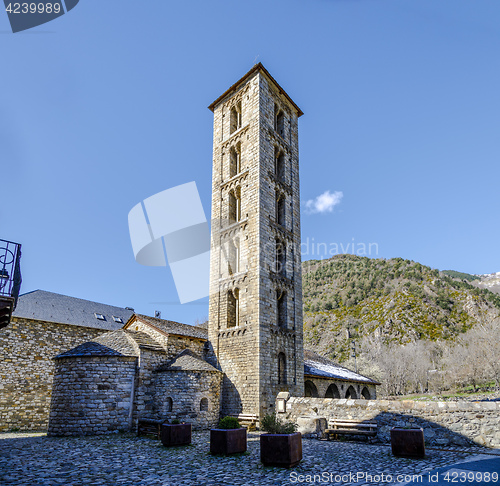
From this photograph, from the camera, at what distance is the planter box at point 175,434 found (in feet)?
37.4

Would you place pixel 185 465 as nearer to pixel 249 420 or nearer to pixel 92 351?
pixel 249 420

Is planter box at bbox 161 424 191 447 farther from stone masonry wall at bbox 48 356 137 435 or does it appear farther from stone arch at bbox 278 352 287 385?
stone arch at bbox 278 352 287 385

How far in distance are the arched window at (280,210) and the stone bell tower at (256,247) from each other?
0.24 feet

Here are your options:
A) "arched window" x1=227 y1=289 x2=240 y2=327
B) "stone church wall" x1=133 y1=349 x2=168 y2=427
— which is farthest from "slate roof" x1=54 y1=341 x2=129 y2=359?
"arched window" x1=227 y1=289 x2=240 y2=327

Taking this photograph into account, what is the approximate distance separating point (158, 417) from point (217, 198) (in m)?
12.9

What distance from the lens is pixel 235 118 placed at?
25.2 metres

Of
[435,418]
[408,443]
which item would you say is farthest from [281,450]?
[435,418]

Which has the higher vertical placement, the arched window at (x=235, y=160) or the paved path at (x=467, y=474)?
the arched window at (x=235, y=160)

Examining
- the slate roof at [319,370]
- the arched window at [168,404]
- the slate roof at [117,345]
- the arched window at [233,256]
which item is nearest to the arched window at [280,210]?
the arched window at [233,256]

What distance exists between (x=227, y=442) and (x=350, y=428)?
216 inches

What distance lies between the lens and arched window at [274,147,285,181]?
76.9ft

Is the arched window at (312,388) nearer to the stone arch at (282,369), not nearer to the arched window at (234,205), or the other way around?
the stone arch at (282,369)

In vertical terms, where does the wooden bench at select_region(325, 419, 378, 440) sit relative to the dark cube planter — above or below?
below

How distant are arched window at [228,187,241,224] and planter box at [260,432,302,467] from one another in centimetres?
1500
